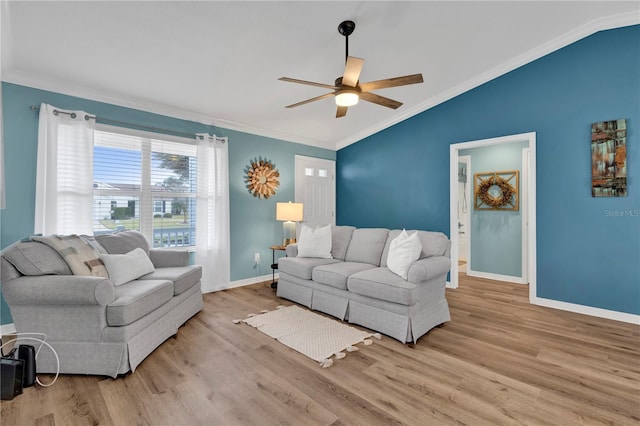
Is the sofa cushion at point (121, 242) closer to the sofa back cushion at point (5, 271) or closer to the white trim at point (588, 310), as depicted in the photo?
the sofa back cushion at point (5, 271)

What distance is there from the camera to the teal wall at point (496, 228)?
484cm

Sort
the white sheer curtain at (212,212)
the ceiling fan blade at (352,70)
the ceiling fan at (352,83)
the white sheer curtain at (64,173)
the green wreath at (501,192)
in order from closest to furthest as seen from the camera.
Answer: the ceiling fan blade at (352,70), the ceiling fan at (352,83), the white sheer curtain at (64,173), the white sheer curtain at (212,212), the green wreath at (501,192)

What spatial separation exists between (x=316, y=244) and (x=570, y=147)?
10.5 feet

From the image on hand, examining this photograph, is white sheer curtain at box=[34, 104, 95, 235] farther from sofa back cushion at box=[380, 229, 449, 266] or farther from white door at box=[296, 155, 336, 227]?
sofa back cushion at box=[380, 229, 449, 266]

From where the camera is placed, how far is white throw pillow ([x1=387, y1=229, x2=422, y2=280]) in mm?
2832

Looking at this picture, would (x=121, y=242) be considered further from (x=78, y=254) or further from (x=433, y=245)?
(x=433, y=245)

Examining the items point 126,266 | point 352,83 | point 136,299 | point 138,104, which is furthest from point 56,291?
point 352,83

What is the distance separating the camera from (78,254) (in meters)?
2.38

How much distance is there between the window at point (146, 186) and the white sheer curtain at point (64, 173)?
6.8 inches

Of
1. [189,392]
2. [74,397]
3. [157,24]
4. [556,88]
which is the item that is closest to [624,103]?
[556,88]

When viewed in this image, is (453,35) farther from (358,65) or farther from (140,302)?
(140,302)

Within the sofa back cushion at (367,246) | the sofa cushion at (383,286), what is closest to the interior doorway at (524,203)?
the sofa back cushion at (367,246)

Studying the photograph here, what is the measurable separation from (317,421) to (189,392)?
86cm

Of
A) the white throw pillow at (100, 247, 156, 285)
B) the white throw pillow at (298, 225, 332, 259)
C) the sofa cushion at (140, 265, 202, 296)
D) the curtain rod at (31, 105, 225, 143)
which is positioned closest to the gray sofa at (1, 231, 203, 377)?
the white throw pillow at (100, 247, 156, 285)
